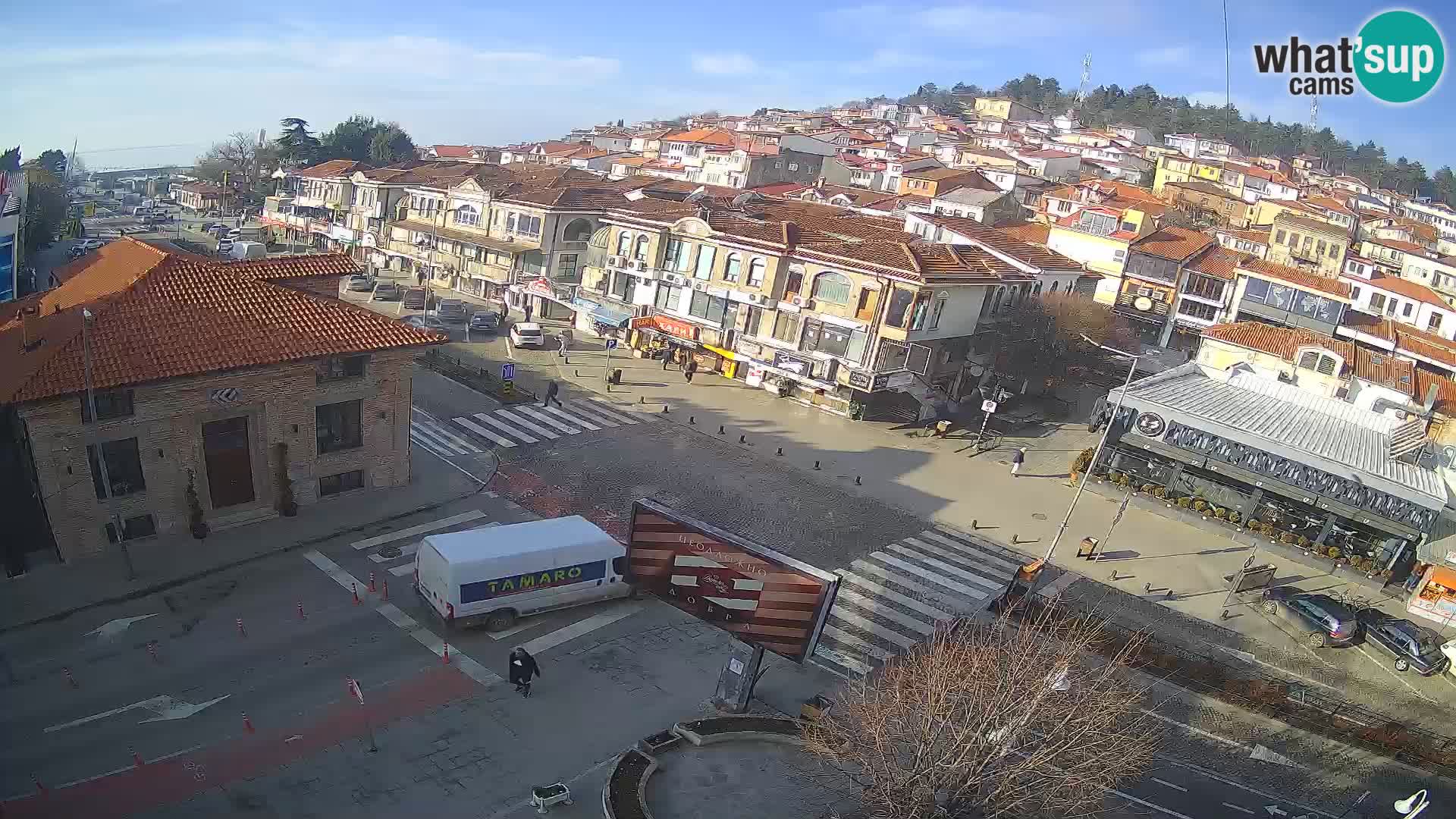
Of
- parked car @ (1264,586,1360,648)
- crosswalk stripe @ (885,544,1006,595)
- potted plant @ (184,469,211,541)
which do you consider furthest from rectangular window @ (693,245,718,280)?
parked car @ (1264,586,1360,648)

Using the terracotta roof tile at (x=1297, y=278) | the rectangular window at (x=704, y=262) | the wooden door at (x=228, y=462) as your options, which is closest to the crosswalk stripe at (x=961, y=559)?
the wooden door at (x=228, y=462)

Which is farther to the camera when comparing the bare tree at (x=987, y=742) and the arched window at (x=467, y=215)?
the arched window at (x=467, y=215)

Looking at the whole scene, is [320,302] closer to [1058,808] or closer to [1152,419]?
[1058,808]

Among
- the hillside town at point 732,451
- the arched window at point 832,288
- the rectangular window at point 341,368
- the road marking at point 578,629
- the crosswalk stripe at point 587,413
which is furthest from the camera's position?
the arched window at point 832,288

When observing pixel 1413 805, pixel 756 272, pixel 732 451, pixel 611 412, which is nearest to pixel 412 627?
pixel 732 451

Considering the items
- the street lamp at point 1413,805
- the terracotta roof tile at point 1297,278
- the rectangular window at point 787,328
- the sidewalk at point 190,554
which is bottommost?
the sidewalk at point 190,554

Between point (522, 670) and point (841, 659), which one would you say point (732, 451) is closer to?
point (841, 659)

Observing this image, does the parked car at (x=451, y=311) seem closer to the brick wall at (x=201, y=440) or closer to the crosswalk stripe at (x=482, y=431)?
the crosswalk stripe at (x=482, y=431)
